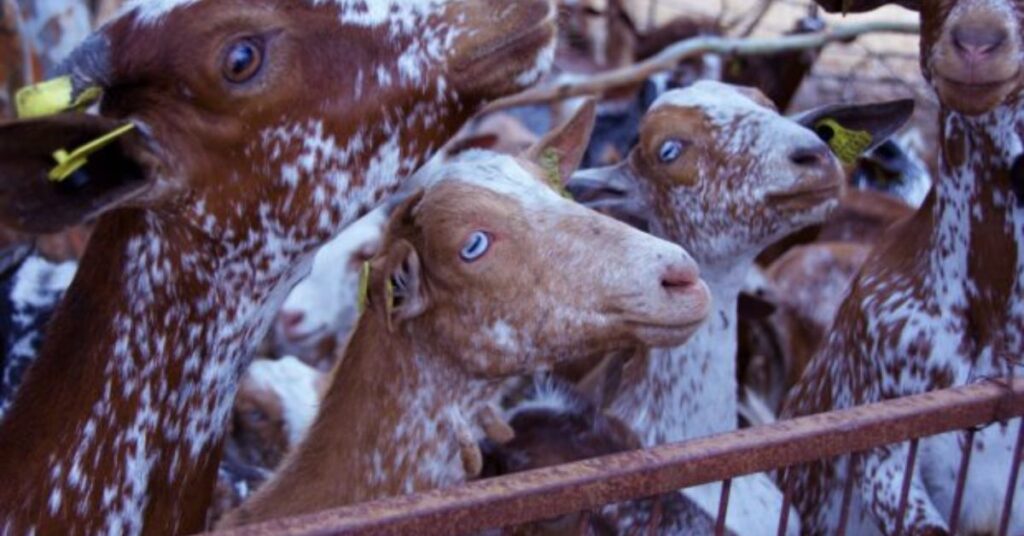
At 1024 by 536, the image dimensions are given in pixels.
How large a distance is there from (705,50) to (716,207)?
355cm

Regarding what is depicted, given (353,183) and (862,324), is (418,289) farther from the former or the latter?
(862,324)

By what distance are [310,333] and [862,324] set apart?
8.98 ft

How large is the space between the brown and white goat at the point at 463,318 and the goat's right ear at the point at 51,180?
2.96ft

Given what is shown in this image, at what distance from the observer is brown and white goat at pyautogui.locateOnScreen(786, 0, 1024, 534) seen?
3.45 m

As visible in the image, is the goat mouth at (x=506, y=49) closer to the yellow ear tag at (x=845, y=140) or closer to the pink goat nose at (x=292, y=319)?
the yellow ear tag at (x=845, y=140)

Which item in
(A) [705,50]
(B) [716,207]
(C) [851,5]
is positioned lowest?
(A) [705,50]

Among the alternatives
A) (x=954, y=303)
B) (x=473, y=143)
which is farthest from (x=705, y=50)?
(x=954, y=303)

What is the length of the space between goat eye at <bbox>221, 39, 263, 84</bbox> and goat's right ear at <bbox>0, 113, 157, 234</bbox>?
0.75ft

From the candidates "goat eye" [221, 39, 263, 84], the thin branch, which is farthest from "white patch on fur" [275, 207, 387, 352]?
"goat eye" [221, 39, 263, 84]

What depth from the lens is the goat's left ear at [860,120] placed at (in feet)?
13.8

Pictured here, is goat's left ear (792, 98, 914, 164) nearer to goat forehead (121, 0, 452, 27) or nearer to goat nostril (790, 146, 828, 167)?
goat nostril (790, 146, 828, 167)

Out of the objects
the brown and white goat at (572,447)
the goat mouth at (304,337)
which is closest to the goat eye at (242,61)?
the brown and white goat at (572,447)

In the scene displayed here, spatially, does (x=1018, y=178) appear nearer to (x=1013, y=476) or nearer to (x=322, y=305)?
(x=1013, y=476)

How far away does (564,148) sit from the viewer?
149 inches
